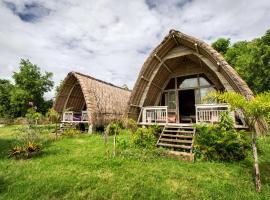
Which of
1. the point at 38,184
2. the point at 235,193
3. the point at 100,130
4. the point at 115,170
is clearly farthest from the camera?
the point at 100,130

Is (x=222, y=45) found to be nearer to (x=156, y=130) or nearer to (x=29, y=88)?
(x=156, y=130)

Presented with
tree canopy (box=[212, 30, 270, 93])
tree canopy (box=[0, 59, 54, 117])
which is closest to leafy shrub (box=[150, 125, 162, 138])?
tree canopy (box=[212, 30, 270, 93])

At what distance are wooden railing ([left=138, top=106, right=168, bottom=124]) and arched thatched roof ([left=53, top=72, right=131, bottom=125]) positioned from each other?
4048mm

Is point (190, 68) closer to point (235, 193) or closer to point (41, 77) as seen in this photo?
point (235, 193)

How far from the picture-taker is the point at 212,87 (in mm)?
11102

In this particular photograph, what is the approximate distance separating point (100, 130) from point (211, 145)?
1008cm

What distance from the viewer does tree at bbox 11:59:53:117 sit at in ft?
102

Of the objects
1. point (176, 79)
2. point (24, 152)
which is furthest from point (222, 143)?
point (24, 152)

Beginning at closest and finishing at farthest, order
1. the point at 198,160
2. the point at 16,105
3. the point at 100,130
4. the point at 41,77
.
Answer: the point at 198,160
the point at 100,130
the point at 16,105
the point at 41,77

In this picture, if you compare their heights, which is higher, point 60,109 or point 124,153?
point 60,109

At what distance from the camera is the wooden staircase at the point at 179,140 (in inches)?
281

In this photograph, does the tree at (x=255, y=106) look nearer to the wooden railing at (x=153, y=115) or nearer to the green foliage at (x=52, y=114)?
the wooden railing at (x=153, y=115)

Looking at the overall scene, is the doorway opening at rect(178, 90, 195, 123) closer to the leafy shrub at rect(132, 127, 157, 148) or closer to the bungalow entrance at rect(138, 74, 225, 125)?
the bungalow entrance at rect(138, 74, 225, 125)

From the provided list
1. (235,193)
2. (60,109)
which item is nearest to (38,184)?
(235,193)
